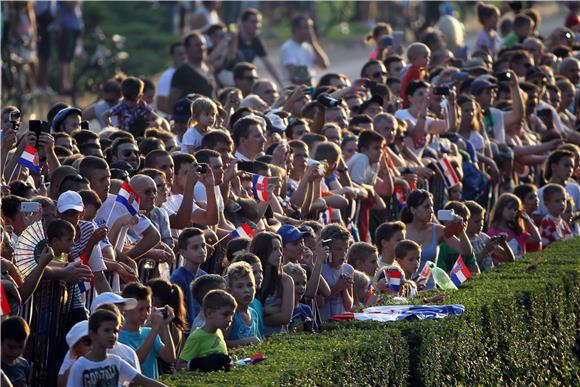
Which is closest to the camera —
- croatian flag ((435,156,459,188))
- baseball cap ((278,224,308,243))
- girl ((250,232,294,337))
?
girl ((250,232,294,337))

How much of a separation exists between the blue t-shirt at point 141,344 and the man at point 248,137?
4446mm

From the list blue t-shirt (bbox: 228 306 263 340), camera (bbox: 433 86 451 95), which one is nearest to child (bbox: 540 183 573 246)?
camera (bbox: 433 86 451 95)

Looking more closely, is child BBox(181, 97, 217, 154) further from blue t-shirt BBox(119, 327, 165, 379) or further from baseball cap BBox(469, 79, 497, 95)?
baseball cap BBox(469, 79, 497, 95)

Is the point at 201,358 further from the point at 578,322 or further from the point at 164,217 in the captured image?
the point at 578,322

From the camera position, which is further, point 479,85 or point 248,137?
point 479,85

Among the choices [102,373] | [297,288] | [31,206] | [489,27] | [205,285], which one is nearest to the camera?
[102,373]

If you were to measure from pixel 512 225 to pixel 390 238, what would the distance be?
2386mm

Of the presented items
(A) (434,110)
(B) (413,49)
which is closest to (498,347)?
(A) (434,110)

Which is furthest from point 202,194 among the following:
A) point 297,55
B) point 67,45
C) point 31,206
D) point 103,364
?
point 67,45

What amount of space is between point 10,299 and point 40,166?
332cm

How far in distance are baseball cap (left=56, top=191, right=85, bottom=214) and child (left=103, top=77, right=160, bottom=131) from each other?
524 centimetres

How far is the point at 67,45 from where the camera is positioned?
2650cm

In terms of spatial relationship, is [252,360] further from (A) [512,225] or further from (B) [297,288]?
(A) [512,225]

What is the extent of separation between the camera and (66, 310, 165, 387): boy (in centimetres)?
919
